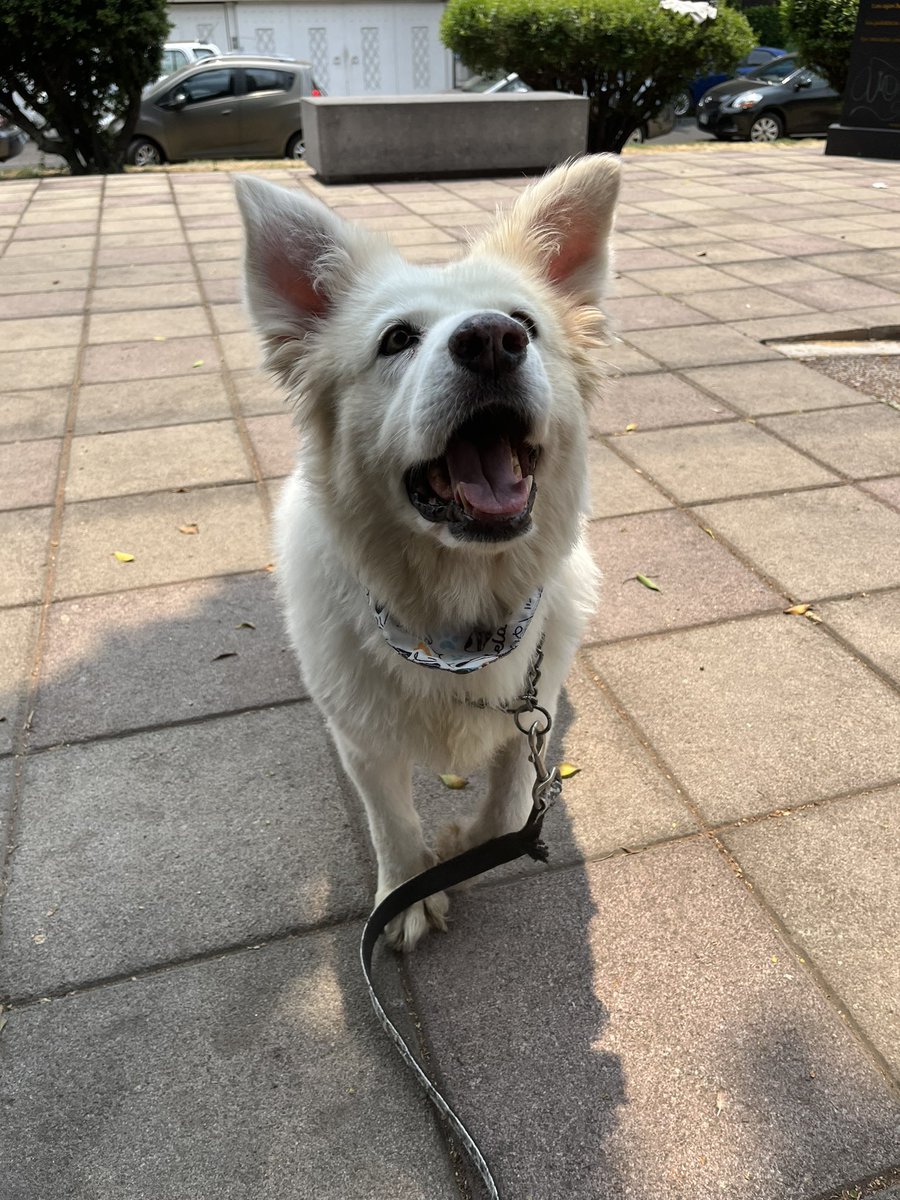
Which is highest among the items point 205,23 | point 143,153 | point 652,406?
point 205,23

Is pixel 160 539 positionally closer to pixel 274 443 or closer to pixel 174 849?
pixel 274 443

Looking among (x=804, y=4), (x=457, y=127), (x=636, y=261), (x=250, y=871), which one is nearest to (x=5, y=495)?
(x=250, y=871)

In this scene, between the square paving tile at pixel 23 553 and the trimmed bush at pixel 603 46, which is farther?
the trimmed bush at pixel 603 46

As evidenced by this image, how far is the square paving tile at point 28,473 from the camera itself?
471 cm

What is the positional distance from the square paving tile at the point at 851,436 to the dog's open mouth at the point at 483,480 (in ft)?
10.9

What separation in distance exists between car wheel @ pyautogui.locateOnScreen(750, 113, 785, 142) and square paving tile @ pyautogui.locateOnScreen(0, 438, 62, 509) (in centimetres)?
1808

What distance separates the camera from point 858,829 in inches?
108

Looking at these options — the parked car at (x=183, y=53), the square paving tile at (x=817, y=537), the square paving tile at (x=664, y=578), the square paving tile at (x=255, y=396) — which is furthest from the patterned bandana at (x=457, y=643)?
the parked car at (x=183, y=53)

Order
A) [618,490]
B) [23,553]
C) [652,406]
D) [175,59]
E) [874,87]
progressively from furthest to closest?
[175,59] → [874,87] → [652,406] → [618,490] → [23,553]

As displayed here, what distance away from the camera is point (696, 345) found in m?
6.71

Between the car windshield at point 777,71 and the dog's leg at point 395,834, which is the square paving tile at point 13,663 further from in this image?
the car windshield at point 777,71

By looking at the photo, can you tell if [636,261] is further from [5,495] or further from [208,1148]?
[208,1148]

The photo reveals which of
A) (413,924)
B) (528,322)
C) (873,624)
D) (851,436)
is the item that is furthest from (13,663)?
(851,436)

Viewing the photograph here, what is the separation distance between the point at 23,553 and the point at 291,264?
2.50m
